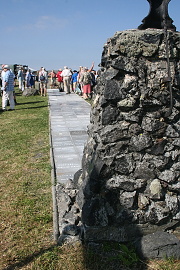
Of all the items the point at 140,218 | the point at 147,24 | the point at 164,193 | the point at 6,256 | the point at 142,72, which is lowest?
the point at 6,256

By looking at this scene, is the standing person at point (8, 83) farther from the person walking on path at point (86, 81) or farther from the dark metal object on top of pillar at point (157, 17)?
the dark metal object on top of pillar at point (157, 17)

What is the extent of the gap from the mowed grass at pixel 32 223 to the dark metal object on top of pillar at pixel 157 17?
8.61 ft

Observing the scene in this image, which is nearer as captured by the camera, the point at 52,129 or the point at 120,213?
the point at 120,213

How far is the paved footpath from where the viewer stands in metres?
6.46

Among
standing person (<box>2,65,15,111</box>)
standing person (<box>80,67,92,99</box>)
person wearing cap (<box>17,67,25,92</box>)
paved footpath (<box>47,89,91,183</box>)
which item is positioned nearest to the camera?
paved footpath (<box>47,89,91,183</box>)

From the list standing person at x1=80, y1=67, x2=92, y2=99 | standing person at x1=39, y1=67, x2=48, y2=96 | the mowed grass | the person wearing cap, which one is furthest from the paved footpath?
the person wearing cap

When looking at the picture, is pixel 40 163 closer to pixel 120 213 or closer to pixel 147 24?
pixel 120 213

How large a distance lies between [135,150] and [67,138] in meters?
5.79

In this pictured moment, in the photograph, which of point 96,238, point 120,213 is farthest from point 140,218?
point 96,238

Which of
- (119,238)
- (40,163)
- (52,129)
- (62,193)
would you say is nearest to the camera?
(119,238)

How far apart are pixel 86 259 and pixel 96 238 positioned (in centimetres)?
30

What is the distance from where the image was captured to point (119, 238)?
11.8 feet

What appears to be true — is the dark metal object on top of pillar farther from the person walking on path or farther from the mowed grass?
the person walking on path

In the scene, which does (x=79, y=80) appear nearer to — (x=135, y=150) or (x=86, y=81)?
(x=86, y=81)
